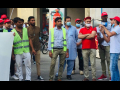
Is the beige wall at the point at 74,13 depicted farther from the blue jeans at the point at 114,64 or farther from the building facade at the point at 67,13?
the blue jeans at the point at 114,64

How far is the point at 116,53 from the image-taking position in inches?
275

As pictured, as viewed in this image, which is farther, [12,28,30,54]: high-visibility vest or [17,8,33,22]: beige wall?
[17,8,33,22]: beige wall

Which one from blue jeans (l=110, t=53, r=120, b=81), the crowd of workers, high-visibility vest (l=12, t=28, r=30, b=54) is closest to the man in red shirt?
the crowd of workers

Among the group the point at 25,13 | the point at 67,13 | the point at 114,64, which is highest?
the point at 67,13

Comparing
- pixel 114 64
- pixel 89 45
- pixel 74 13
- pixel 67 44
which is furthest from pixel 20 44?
pixel 74 13

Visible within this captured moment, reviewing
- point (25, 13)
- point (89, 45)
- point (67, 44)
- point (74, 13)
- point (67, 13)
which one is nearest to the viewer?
point (89, 45)

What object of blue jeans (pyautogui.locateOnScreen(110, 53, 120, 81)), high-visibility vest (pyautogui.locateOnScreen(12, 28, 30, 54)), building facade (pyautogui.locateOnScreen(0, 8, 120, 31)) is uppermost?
building facade (pyautogui.locateOnScreen(0, 8, 120, 31))

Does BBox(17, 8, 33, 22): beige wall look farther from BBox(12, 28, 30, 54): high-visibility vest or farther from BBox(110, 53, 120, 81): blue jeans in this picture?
BBox(110, 53, 120, 81): blue jeans

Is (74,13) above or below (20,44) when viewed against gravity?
above

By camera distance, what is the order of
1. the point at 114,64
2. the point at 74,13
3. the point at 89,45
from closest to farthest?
the point at 114,64 < the point at 89,45 < the point at 74,13

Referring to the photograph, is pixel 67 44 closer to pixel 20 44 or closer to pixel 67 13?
pixel 20 44

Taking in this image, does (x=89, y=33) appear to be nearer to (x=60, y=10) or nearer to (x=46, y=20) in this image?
(x=60, y=10)

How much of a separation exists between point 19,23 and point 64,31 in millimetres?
1341
